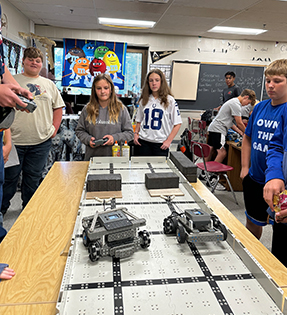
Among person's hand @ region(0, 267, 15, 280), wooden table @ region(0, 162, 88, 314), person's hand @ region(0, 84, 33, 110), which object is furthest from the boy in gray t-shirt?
person's hand @ region(0, 267, 15, 280)

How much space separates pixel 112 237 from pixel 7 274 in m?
0.41

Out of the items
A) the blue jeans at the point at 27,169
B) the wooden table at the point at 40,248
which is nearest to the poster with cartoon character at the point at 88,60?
the blue jeans at the point at 27,169

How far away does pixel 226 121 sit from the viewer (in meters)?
4.11

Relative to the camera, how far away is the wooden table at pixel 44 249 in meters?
0.94

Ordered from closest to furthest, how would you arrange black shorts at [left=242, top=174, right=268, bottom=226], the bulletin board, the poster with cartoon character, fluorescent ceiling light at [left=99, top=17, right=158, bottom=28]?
black shorts at [left=242, top=174, right=268, bottom=226]
fluorescent ceiling light at [left=99, top=17, right=158, bottom=28]
the poster with cartoon character
the bulletin board

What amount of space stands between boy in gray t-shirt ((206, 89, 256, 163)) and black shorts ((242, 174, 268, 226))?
2.22 metres

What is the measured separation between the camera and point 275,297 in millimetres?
879

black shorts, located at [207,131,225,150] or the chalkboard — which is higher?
the chalkboard

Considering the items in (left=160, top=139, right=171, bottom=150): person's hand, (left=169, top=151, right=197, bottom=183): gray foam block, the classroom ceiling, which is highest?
the classroom ceiling

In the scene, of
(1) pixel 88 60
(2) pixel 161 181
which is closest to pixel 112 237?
(2) pixel 161 181

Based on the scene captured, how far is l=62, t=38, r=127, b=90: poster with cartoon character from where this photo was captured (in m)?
6.74

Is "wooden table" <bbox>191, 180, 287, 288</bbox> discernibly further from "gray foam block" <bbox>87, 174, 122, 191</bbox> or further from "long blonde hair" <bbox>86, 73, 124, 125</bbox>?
"long blonde hair" <bbox>86, 73, 124, 125</bbox>

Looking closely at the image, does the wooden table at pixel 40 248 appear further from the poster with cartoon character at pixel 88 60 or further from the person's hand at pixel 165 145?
the poster with cartoon character at pixel 88 60

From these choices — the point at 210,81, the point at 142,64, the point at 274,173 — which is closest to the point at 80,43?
the point at 142,64
